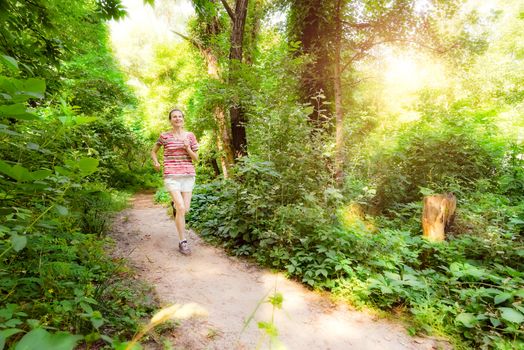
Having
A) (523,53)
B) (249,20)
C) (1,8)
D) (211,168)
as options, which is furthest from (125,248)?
(523,53)

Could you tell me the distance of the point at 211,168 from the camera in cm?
1173

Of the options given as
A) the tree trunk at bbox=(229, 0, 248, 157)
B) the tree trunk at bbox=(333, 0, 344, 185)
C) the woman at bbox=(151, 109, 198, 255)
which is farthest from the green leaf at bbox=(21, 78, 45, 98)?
the tree trunk at bbox=(229, 0, 248, 157)

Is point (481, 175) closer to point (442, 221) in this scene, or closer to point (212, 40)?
point (442, 221)

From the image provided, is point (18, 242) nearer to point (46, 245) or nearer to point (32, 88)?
point (32, 88)

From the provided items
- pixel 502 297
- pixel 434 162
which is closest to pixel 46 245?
pixel 502 297

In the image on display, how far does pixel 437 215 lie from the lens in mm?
5488

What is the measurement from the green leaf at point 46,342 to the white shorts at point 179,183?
13.9 feet

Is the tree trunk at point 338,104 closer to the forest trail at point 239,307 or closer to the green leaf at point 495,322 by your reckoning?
the forest trail at point 239,307

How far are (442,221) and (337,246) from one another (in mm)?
2641

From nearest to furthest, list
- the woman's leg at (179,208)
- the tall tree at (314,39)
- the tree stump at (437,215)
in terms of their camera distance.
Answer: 1. the woman's leg at (179,208)
2. the tree stump at (437,215)
3. the tall tree at (314,39)

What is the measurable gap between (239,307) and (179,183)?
7.50 ft

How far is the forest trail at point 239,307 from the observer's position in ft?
9.17

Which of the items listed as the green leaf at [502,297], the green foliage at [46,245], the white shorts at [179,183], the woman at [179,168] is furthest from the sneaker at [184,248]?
the green leaf at [502,297]

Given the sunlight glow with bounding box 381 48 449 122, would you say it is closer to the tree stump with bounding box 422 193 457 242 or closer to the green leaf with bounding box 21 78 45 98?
the tree stump with bounding box 422 193 457 242
